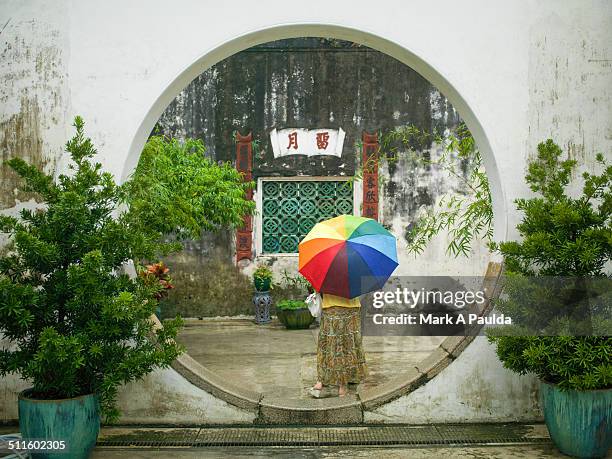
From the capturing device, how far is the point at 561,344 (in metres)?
4.00

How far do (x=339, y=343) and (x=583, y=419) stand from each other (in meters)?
2.06

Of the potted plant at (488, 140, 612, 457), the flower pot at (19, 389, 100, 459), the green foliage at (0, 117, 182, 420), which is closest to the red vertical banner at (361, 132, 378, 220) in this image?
the potted plant at (488, 140, 612, 457)

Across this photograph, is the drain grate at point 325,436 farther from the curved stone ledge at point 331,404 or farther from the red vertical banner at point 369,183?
the red vertical banner at point 369,183

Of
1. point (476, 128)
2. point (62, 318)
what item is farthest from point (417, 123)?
point (62, 318)

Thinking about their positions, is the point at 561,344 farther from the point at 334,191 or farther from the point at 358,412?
the point at 334,191

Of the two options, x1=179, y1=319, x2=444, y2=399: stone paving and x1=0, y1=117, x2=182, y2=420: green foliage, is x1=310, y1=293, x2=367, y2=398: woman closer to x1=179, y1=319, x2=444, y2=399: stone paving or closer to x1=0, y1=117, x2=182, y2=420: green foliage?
x1=179, y1=319, x2=444, y2=399: stone paving

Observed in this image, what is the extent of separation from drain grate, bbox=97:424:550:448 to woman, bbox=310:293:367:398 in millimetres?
970

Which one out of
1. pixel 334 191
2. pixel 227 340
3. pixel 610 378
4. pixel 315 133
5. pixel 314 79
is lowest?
pixel 227 340

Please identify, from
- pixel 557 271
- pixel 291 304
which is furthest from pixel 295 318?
pixel 557 271

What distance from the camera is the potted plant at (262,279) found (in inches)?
397

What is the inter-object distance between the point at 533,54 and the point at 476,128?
0.57 metres

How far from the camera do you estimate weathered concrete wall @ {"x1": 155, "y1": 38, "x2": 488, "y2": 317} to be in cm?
1038

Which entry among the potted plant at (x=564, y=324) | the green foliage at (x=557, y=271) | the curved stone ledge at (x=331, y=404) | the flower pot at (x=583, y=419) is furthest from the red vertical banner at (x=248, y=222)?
the flower pot at (x=583, y=419)

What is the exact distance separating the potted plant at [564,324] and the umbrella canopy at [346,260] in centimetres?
131
